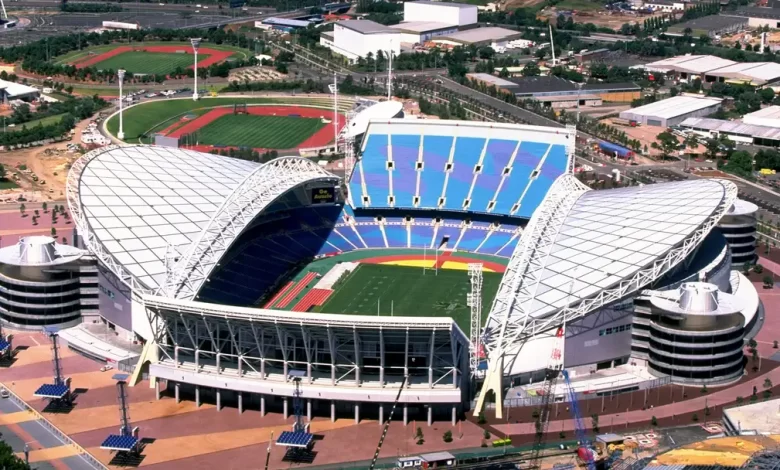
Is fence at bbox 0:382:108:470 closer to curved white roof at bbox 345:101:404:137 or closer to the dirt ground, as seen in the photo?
curved white roof at bbox 345:101:404:137

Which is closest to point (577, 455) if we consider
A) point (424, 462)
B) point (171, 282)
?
point (424, 462)

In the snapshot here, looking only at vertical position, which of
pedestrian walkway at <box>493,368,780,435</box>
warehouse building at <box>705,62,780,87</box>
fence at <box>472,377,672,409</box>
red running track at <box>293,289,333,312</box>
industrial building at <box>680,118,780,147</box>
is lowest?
pedestrian walkway at <box>493,368,780,435</box>

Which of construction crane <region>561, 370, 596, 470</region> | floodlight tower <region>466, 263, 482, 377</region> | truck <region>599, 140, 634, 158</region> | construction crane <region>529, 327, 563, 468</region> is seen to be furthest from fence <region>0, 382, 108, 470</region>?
truck <region>599, 140, 634, 158</region>

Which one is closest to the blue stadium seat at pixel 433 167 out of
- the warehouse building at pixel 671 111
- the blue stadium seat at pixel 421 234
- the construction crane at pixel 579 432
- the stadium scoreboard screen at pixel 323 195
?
the blue stadium seat at pixel 421 234

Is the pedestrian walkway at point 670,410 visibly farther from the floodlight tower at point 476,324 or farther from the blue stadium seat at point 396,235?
the blue stadium seat at point 396,235

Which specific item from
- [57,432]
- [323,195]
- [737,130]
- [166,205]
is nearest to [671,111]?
[737,130]

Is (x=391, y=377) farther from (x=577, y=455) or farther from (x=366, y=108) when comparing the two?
(x=366, y=108)

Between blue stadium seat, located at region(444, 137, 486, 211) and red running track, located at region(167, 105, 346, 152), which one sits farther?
red running track, located at region(167, 105, 346, 152)

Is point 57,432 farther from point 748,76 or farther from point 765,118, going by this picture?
point 748,76
